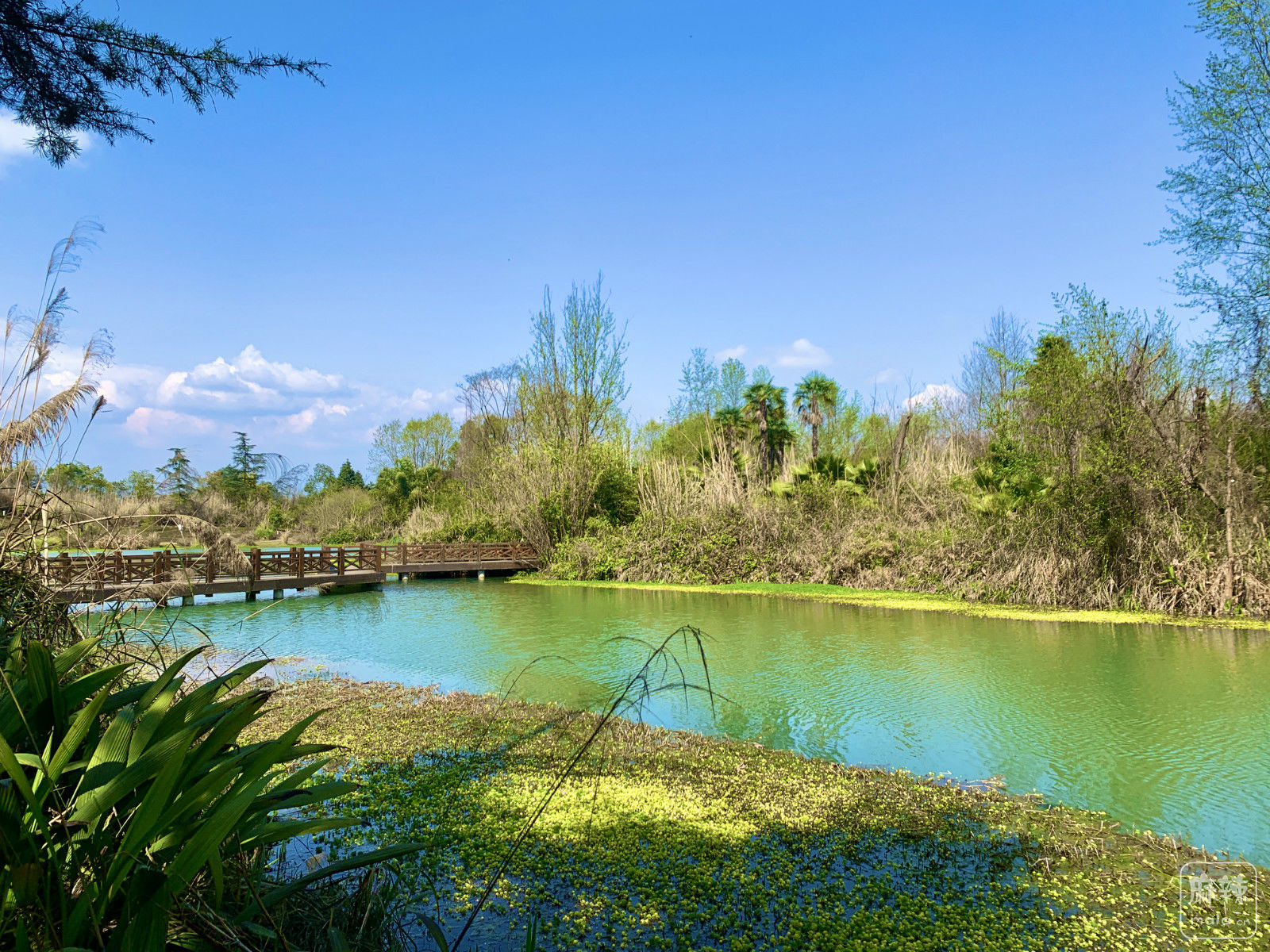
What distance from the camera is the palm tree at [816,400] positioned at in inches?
1173

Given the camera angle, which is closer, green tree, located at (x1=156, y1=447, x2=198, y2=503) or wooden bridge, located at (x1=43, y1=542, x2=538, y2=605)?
green tree, located at (x1=156, y1=447, x2=198, y2=503)

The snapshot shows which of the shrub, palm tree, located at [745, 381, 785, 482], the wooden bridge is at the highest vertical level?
palm tree, located at [745, 381, 785, 482]

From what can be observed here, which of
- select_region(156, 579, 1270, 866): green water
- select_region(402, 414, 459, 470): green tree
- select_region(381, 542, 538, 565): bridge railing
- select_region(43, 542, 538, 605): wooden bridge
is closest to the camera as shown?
select_region(156, 579, 1270, 866): green water

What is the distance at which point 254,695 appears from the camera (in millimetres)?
1953

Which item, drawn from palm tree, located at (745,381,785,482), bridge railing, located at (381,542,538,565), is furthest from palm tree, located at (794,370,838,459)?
bridge railing, located at (381,542,538,565)

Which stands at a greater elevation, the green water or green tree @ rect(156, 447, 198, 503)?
green tree @ rect(156, 447, 198, 503)

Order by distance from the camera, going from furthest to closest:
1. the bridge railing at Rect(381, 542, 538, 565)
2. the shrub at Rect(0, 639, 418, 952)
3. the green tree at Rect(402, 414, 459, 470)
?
the green tree at Rect(402, 414, 459, 470) → the bridge railing at Rect(381, 542, 538, 565) → the shrub at Rect(0, 639, 418, 952)

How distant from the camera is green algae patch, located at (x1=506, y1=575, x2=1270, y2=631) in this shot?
32.6ft

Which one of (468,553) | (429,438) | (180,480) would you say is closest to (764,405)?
(468,553)

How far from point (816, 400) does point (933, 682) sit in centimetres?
2361

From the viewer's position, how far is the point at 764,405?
27.0m

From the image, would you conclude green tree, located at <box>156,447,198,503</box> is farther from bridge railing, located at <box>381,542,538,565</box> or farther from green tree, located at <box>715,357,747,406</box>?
green tree, located at <box>715,357,747,406</box>

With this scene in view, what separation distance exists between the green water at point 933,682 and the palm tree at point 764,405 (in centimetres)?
1436

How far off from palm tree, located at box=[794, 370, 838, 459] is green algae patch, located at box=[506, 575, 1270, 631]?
48.2ft
